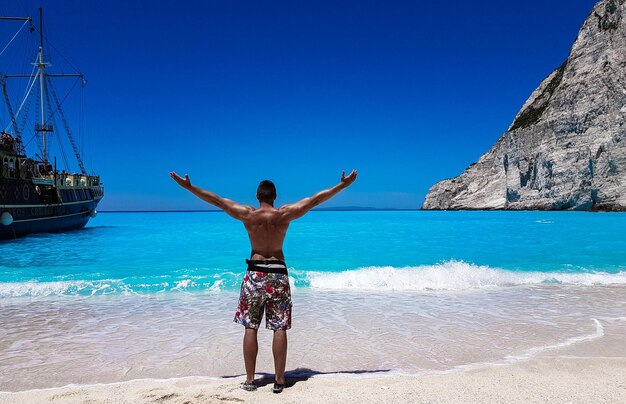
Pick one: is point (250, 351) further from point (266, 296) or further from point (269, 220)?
point (269, 220)

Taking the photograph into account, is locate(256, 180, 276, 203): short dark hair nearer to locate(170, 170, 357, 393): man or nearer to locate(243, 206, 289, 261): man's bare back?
locate(170, 170, 357, 393): man

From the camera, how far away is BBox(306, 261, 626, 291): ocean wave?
1316 centimetres

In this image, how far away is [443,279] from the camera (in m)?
14.1

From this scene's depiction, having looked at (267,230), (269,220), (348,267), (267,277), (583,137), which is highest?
(583,137)

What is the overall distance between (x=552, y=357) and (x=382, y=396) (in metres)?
2.79

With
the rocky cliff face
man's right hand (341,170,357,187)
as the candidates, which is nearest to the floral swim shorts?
man's right hand (341,170,357,187)

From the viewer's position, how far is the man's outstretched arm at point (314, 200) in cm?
481

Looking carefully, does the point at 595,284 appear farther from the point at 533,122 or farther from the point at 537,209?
the point at 533,122

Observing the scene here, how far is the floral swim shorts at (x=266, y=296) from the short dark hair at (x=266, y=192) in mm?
663

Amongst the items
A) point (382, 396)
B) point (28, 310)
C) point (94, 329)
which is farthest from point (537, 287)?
point (28, 310)

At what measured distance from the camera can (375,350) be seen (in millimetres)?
6539

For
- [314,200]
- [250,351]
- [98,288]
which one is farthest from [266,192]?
[98,288]

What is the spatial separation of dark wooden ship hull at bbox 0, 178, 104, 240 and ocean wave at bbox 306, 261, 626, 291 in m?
33.7

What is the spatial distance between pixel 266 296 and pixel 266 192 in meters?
1.08
